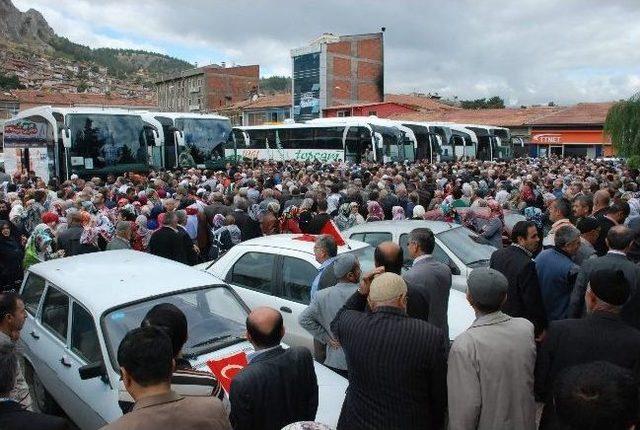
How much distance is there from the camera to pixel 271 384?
319 cm

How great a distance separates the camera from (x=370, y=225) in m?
8.36

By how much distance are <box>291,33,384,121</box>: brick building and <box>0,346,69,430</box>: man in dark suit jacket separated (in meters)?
64.9

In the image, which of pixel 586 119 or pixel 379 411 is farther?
pixel 586 119

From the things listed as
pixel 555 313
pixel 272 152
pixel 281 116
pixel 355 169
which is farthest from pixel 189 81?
pixel 555 313

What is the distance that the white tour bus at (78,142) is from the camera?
19781 mm

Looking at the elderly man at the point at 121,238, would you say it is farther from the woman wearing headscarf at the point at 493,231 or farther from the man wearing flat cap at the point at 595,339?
the man wearing flat cap at the point at 595,339

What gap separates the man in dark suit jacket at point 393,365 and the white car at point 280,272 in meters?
2.78

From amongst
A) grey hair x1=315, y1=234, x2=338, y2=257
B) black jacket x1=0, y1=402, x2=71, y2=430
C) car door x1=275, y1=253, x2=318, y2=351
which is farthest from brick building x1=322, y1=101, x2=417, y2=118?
black jacket x1=0, y1=402, x2=71, y2=430

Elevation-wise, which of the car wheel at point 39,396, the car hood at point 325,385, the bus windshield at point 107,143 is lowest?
the car wheel at point 39,396

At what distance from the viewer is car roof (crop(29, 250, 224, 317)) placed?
4.79 meters

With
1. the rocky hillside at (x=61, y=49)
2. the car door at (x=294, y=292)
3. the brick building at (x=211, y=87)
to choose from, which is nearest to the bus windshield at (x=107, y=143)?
the car door at (x=294, y=292)

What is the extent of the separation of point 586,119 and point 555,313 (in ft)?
168

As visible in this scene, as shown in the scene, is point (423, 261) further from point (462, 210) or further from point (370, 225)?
point (462, 210)

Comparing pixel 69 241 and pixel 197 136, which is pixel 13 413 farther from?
pixel 197 136
